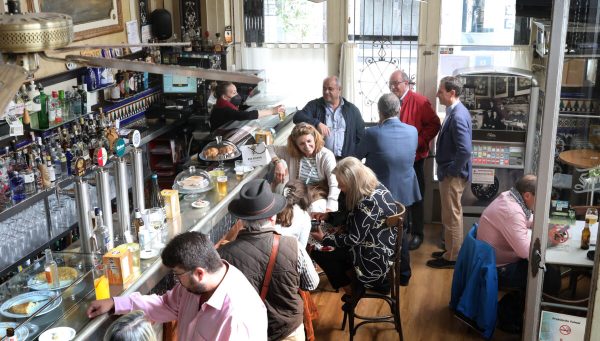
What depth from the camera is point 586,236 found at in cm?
408

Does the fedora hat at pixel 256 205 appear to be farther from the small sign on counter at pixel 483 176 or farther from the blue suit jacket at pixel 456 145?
the small sign on counter at pixel 483 176

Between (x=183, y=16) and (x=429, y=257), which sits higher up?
(x=183, y=16)

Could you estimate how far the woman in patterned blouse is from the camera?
4348mm

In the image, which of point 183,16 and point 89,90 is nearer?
point 89,90

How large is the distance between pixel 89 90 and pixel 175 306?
3754mm

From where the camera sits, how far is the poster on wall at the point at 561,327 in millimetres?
3865

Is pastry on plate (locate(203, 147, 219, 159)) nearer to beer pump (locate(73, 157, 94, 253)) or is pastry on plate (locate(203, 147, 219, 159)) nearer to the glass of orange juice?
beer pump (locate(73, 157, 94, 253))

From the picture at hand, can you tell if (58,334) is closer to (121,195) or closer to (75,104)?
(121,195)

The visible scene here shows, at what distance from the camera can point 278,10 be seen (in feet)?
23.9

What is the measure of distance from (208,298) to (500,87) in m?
4.19

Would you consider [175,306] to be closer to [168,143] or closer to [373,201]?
[373,201]

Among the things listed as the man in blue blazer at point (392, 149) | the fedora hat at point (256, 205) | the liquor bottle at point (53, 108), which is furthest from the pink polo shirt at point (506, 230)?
the liquor bottle at point (53, 108)

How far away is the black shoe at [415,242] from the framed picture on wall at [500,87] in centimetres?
148

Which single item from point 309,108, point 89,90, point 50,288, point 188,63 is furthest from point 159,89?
point 50,288
